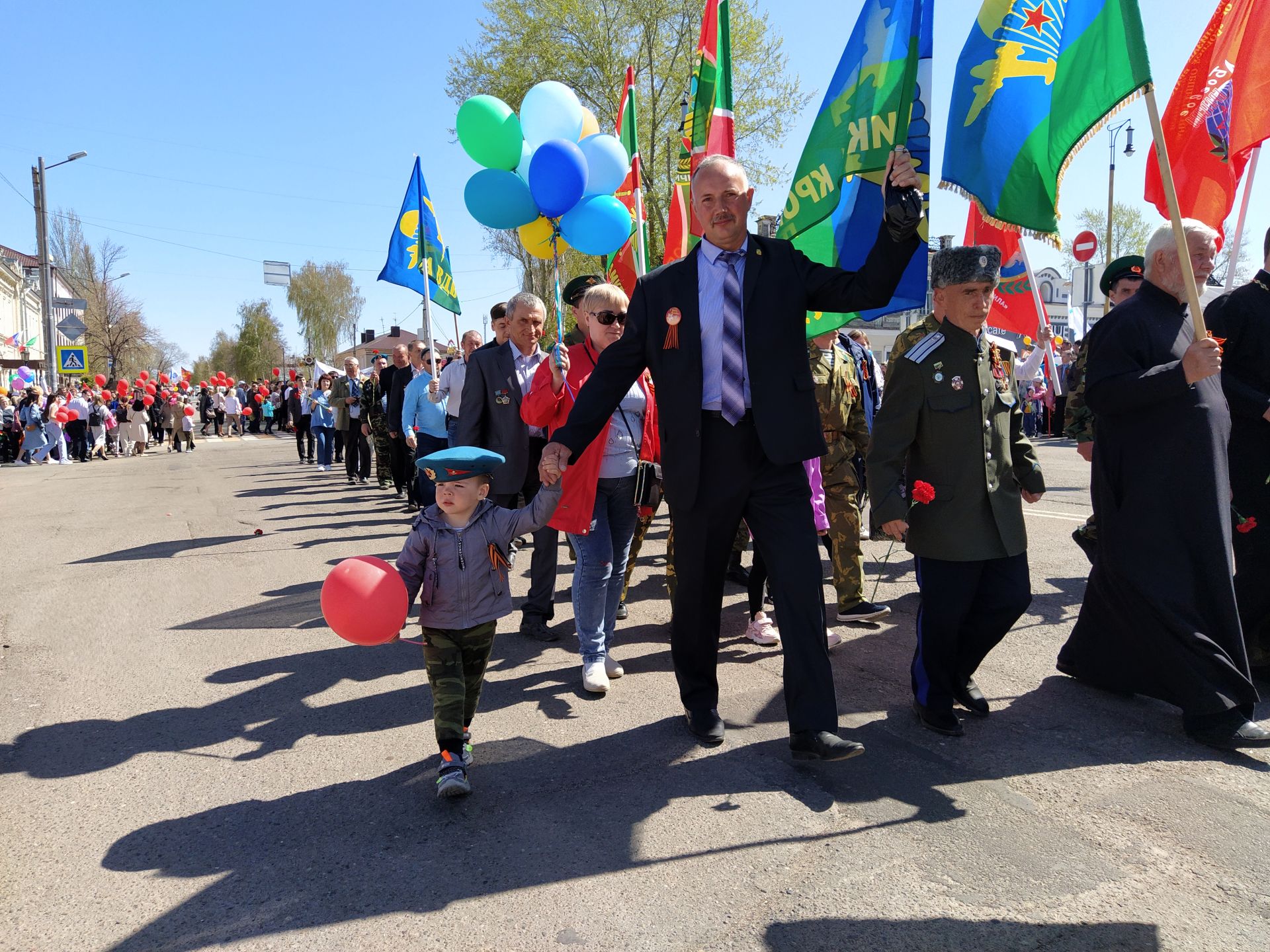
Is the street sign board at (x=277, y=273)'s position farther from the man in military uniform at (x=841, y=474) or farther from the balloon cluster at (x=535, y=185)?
the man in military uniform at (x=841, y=474)

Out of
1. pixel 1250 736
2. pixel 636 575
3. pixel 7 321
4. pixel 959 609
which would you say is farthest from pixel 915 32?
pixel 7 321

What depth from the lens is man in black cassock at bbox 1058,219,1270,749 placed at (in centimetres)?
374

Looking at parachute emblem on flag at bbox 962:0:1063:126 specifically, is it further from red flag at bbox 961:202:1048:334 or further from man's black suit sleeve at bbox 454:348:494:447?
man's black suit sleeve at bbox 454:348:494:447

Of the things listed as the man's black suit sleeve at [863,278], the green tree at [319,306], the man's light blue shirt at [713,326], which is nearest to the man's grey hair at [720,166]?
the man's light blue shirt at [713,326]

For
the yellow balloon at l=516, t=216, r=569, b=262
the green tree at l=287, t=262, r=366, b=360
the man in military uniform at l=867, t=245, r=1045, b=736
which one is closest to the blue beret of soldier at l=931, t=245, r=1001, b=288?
the man in military uniform at l=867, t=245, r=1045, b=736

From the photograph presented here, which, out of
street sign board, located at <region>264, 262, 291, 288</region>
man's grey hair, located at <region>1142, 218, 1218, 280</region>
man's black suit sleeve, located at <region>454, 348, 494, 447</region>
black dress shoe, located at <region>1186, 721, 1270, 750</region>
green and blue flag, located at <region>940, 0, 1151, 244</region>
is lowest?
black dress shoe, located at <region>1186, 721, 1270, 750</region>

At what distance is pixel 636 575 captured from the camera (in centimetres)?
744

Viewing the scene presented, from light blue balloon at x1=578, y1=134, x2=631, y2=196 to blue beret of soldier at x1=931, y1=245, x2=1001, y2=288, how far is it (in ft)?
11.3

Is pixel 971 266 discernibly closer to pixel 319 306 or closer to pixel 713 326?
pixel 713 326

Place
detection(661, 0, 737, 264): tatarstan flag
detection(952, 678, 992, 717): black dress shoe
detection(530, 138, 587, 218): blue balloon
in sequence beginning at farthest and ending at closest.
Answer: detection(530, 138, 587, 218): blue balloon
detection(661, 0, 737, 264): tatarstan flag
detection(952, 678, 992, 717): black dress shoe

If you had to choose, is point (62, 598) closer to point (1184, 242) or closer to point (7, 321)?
point (1184, 242)

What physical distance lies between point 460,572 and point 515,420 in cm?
231

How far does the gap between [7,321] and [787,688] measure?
216ft

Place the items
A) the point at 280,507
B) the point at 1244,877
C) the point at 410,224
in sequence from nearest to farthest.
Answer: the point at 1244,877, the point at 410,224, the point at 280,507
